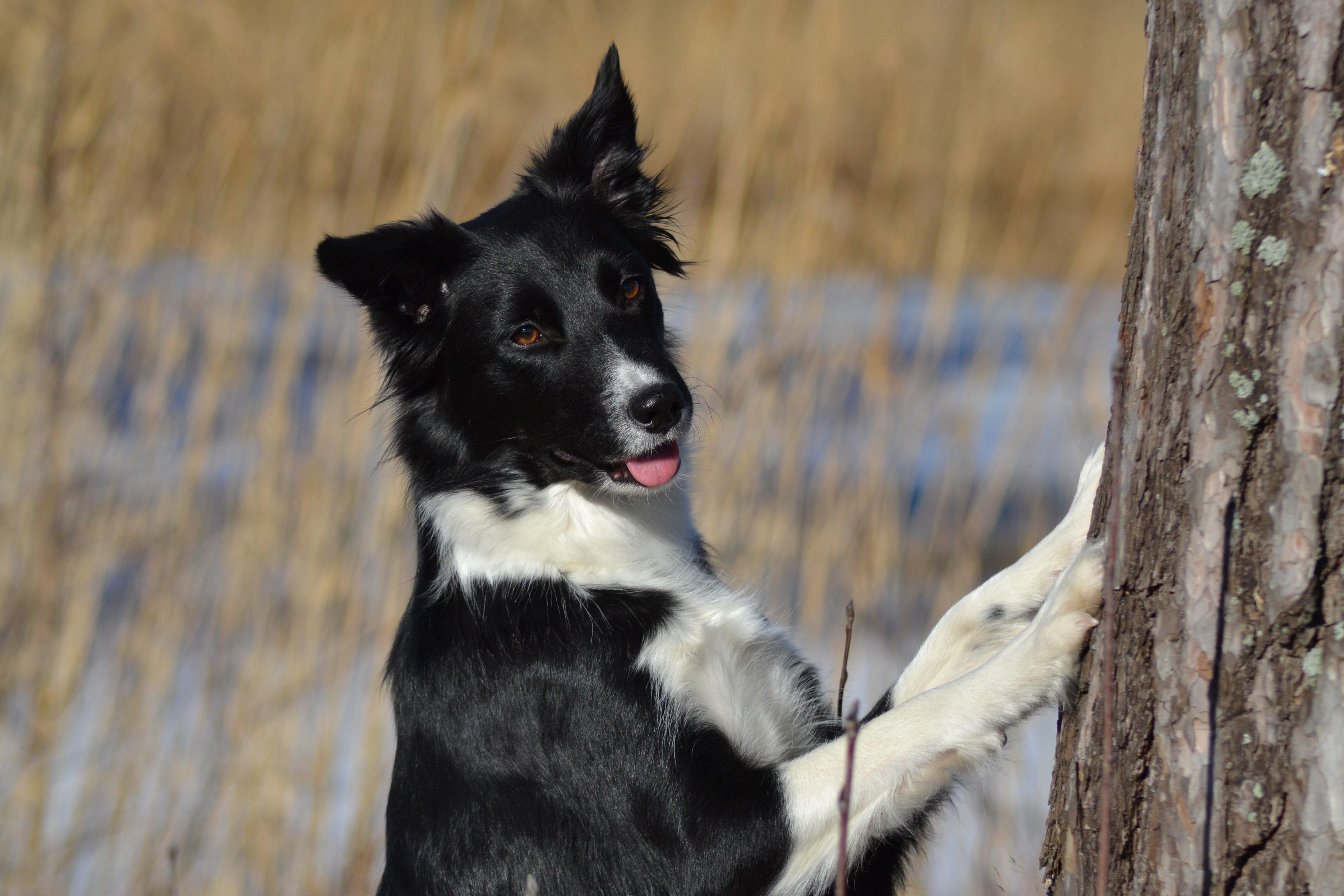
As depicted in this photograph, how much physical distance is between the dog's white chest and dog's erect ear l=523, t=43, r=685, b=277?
0.98 m

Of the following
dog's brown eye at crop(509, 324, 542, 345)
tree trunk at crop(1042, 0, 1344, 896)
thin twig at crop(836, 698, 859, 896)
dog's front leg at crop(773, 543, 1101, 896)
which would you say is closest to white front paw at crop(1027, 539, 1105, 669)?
dog's front leg at crop(773, 543, 1101, 896)

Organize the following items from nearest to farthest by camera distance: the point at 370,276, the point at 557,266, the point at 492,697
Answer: the point at 492,697 → the point at 370,276 → the point at 557,266

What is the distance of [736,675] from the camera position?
209 centimetres

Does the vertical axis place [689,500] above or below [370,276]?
below

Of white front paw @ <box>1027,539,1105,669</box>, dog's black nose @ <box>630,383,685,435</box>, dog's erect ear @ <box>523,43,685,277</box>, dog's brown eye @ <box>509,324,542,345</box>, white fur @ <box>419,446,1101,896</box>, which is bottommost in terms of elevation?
white fur @ <box>419,446,1101,896</box>

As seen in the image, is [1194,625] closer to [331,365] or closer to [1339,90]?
[1339,90]

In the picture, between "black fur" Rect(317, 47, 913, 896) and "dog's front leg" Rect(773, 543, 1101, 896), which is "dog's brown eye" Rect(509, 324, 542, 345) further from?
"dog's front leg" Rect(773, 543, 1101, 896)

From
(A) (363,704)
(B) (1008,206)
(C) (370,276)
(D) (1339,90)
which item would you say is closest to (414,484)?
(C) (370,276)

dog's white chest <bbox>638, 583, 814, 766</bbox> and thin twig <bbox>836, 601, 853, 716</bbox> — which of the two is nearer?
thin twig <bbox>836, 601, 853, 716</bbox>

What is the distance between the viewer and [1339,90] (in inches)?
41.8

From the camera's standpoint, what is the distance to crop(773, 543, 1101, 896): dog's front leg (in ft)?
5.12

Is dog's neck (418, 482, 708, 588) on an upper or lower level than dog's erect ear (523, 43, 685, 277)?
lower

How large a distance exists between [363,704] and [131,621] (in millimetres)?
785

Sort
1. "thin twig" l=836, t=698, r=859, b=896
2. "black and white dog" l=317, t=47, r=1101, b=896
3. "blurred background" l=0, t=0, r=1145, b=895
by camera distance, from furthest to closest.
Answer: "blurred background" l=0, t=0, r=1145, b=895 < "black and white dog" l=317, t=47, r=1101, b=896 < "thin twig" l=836, t=698, r=859, b=896
